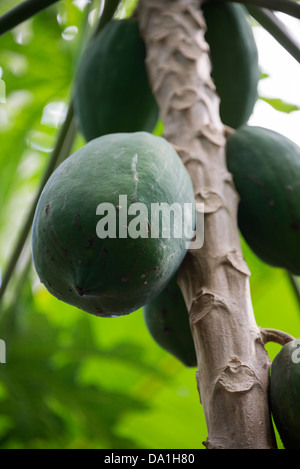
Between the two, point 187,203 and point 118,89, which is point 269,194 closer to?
point 187,203

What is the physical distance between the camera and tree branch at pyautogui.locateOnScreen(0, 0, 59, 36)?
1.42 metres

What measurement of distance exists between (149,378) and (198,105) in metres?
1.60

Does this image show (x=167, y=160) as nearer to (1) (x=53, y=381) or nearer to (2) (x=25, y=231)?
(2) (x=25, y=231)

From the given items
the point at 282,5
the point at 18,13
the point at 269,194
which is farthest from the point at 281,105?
the point at 18,13

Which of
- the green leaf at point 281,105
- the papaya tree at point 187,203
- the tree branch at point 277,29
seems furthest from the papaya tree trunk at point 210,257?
the green leaf at point 281,105

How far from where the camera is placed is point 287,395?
0.86m

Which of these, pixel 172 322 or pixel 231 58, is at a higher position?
pixel 231 58

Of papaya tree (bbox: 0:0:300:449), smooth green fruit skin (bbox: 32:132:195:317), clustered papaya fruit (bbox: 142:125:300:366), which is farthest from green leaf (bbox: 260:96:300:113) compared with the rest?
smooth green fruit skin (bbox: 32:132:195:317)

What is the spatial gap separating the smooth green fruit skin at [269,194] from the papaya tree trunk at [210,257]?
64 millimetres

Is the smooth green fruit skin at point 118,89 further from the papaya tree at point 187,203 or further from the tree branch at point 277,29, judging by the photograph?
the tree branch at point 277,29

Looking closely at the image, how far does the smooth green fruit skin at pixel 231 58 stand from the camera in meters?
1.63

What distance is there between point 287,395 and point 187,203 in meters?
0.39

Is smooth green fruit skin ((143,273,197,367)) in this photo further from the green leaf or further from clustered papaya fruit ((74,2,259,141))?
the green leaf

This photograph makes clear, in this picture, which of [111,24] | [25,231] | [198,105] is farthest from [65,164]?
[111,24]
